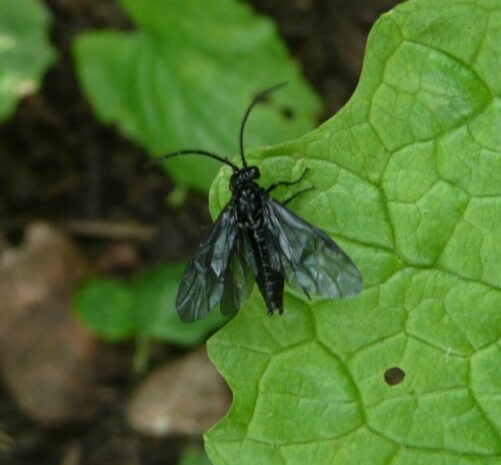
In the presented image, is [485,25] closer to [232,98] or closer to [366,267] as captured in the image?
[366,267]

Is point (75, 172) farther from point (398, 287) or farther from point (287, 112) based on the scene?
point (398, 287)

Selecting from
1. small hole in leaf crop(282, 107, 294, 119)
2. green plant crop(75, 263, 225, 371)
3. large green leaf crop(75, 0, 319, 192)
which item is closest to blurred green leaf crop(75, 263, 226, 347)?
green plant crop(75, 263, 225, 371)

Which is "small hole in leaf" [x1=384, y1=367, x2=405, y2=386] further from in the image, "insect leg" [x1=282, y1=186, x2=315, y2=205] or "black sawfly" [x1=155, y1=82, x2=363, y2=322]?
"insect leg" [x1=282, y1=186, x2=315, y2=205]

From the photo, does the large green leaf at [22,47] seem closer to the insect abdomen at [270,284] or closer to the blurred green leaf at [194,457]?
the blurred green leaf at [194,457]

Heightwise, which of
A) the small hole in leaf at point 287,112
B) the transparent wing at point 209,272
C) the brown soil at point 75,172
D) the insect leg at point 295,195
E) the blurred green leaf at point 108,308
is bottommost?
the blurred green leaf at point 108,308

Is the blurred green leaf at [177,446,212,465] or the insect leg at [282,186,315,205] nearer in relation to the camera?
the insect leg at [282,186,315,205]

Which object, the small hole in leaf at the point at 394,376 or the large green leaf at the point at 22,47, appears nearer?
the small hole in leaf at the point at 394,376

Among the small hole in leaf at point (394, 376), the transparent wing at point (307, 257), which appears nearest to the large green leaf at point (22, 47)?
the transparent wing at point (307, 257)
